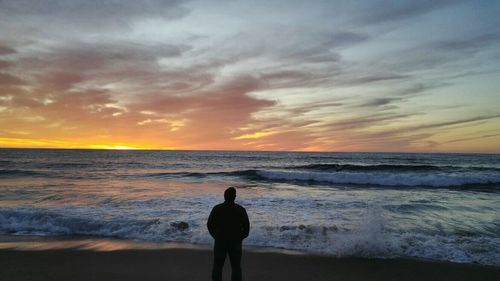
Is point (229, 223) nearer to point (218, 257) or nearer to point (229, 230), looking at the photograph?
point (229, 230)

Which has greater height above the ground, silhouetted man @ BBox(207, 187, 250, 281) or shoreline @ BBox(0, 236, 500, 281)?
silhouetted man @ BBox(207, 187, 250, 281)

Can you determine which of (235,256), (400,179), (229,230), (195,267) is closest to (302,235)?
(195,267)

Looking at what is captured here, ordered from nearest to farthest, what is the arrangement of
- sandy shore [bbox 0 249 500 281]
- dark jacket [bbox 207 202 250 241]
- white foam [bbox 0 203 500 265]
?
dark jacket [bbox 207 202 250 241] → sandy shore [bbox 0 249 500 281] → white foam [bbox 0 203 500 265]

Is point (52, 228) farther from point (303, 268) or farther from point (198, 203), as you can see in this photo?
point (303, 268)

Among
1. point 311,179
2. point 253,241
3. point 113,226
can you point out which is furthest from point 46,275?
point 311,179

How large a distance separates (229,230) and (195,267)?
2328mm

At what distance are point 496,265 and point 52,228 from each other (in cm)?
A: 1205

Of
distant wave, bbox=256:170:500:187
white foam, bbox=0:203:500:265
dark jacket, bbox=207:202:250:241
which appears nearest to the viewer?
dark jacket, bbox=207:202:250:241

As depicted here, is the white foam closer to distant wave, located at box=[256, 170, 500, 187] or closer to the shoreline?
the shoreline

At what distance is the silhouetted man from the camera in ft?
17.0

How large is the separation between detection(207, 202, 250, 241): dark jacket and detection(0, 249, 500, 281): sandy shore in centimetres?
151

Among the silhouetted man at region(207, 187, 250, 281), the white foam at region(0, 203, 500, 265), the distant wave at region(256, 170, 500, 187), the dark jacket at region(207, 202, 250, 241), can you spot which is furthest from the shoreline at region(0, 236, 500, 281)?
the distant wave at region(256, 170, 500, 187)

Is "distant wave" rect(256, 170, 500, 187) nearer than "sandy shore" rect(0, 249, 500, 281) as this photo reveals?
No

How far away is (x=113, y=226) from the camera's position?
1032 cm
